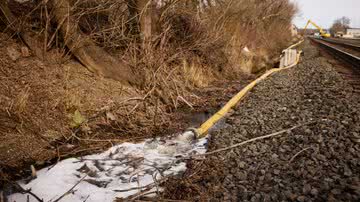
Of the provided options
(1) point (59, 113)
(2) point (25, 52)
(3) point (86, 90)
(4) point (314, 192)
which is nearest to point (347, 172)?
(4) point (314, 192)

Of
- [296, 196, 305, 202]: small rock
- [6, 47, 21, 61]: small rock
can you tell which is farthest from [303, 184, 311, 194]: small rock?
[6, 47, 21, 61]: small rock

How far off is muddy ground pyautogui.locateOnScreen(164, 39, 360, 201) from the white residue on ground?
1.15 feet

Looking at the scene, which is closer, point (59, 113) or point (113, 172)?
point (113, 172)

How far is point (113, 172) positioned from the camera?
355 centimetres

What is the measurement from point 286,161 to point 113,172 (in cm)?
225

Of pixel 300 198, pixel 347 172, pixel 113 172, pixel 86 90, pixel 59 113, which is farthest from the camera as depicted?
pixel 86 90

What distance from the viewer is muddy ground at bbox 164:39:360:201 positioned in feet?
8.87

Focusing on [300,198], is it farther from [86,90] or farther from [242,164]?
[86,90]

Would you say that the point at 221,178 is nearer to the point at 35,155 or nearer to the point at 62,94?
the point at 35,155

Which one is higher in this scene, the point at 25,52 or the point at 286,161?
the point at 25,52

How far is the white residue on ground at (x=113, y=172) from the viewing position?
3016 millimetres

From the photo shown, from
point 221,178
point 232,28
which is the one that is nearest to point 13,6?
point 221,178

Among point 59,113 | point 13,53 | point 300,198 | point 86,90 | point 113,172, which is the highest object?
point 13,53

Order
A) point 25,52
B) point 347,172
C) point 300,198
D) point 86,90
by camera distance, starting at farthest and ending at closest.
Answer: point 86,90 → point 25,52 → point 347,172 → point 300,198
